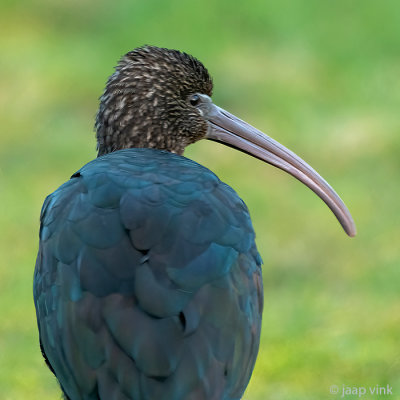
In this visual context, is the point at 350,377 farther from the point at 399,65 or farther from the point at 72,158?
the point at 399,65

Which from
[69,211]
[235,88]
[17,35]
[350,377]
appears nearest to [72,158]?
[235,88]

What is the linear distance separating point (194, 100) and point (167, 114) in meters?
0.18

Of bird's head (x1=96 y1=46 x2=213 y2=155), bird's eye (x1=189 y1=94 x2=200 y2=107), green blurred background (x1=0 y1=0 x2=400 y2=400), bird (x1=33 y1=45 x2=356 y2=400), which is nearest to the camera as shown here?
bird (x1=33 y1=45 x2=356 y2=400)

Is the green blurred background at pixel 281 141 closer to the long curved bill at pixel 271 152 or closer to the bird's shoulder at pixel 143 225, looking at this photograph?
the long curved bill at pixel 271 152

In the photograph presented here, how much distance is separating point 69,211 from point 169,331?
0.74 metres

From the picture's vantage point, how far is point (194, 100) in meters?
5.34

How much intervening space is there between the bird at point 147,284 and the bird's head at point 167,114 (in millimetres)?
463

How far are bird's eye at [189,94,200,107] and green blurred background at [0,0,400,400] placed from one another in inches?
70.3

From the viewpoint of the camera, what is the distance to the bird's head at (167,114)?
5.19m

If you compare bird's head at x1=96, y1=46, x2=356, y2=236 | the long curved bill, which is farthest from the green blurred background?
bird's head at x1=96, y1=46, x2=356, y2=236

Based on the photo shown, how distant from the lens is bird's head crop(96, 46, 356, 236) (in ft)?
17.0

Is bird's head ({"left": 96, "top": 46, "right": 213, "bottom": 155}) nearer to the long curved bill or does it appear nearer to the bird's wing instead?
the long curved bill

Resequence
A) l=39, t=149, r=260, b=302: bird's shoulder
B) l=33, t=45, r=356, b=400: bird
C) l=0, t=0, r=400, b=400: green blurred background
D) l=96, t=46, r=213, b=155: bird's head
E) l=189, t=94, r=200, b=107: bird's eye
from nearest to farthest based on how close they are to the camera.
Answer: l=33, t=45, r=356, b=400: bird
l=39, t=149, r=260, b=302: bird's shoulder
l=96, t=46, r=213, b=155: bird's head
l=189, t=94, r=200, b=107: bird's eye
l=0, t=0, r=400, b=400: green blurred background

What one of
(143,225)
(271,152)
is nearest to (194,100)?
(271,152)
